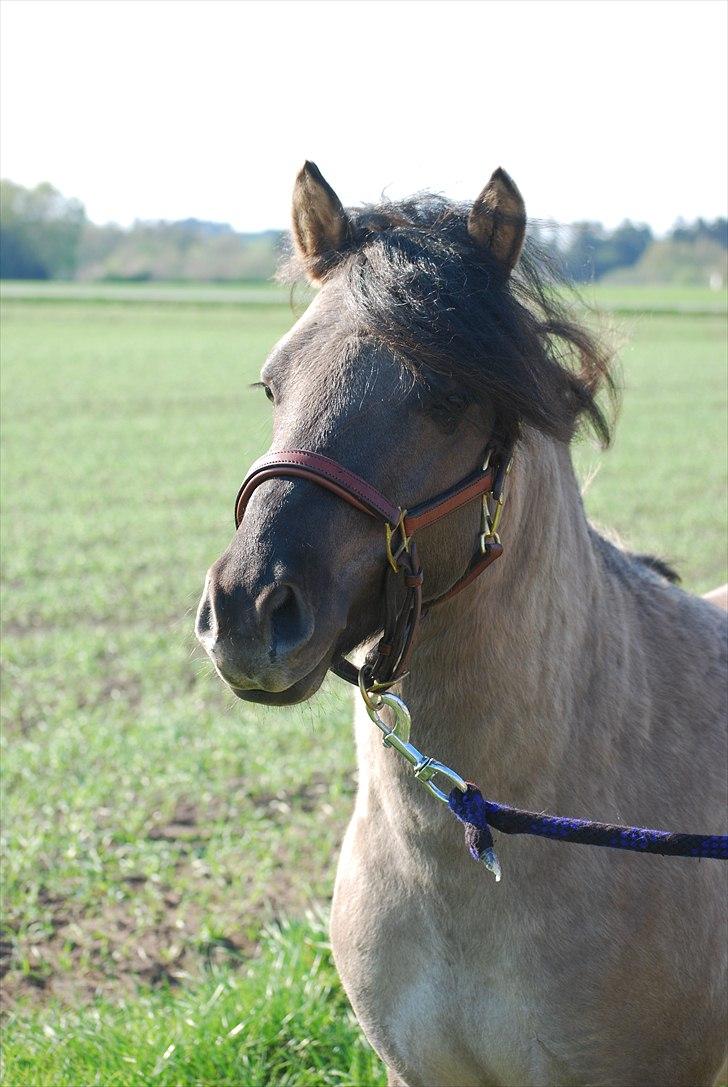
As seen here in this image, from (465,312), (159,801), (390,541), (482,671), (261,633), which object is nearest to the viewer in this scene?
(261,633)

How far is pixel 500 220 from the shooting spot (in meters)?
2.45

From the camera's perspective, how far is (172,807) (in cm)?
600

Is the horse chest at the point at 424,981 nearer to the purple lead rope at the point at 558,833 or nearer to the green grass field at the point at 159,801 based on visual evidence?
the purple lead rope at the point at 558,833

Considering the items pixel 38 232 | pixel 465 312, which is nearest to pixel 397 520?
pixel 465 312

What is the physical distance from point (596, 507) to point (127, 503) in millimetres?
6021

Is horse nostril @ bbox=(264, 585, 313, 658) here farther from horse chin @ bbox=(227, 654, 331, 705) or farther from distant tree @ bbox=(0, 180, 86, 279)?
distant tree @ bbox=(0, 180, 86, 279)

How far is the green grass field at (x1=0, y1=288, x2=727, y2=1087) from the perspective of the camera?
3.83 metres

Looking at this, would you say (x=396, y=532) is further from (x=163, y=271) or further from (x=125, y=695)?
(x=163, y=271)

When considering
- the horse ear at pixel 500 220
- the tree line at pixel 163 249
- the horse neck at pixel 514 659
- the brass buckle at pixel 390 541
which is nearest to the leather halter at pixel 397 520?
the brass buckle at pixel 390 541

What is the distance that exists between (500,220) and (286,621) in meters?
1.03

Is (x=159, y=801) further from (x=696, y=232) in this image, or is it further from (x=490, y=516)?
(x=696, y=232)

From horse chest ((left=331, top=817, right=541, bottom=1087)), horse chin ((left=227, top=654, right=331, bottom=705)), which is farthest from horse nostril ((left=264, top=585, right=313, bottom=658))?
horse chest ((left=331, top=817, right=541, bottom=1087))

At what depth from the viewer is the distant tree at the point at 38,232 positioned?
69938 millimetres

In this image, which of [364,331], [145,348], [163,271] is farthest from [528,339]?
[163,271]
